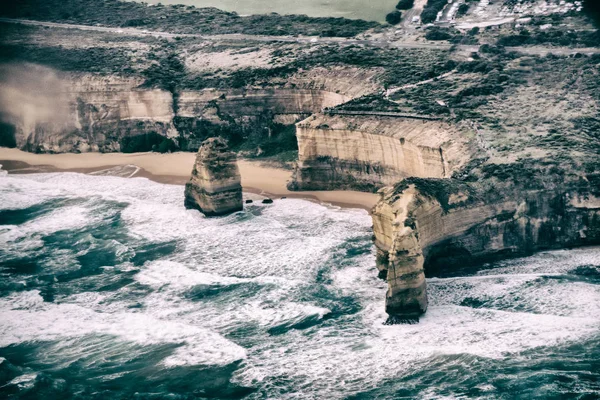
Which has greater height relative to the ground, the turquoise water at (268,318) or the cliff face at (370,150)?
the cliff face at (370,150)

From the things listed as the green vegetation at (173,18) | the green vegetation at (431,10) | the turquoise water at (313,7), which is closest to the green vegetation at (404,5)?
the turquoise water at (313,7)

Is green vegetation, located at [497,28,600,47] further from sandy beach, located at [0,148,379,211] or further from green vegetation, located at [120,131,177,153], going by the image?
green vegetation, located at [120,131,177,153]

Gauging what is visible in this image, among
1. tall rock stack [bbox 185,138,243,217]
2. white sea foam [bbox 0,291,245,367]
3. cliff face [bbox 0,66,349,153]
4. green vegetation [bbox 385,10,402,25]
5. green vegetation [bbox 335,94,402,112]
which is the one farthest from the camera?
green vegetation [bbox 385,10,402,25]

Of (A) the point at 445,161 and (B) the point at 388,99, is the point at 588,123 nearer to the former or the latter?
(A) the point at 445,161

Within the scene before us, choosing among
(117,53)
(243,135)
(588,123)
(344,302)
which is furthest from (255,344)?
(117,53)

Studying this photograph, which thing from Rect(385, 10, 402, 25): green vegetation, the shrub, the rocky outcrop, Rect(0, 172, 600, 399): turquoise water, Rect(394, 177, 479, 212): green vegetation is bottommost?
Rect(0, 172, 600, 399): turquoise water

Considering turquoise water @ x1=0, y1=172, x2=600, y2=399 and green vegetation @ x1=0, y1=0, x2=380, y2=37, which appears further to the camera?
green vegetation @ x1=0, y1=0, x2=380, y2=37

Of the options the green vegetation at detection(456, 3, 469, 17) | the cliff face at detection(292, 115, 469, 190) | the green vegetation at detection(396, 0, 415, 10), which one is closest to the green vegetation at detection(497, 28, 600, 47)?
the green vegetation at detection(456, 3, 469, 17)

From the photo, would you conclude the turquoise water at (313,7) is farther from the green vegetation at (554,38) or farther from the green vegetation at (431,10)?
the green vegetation at (554,38)
